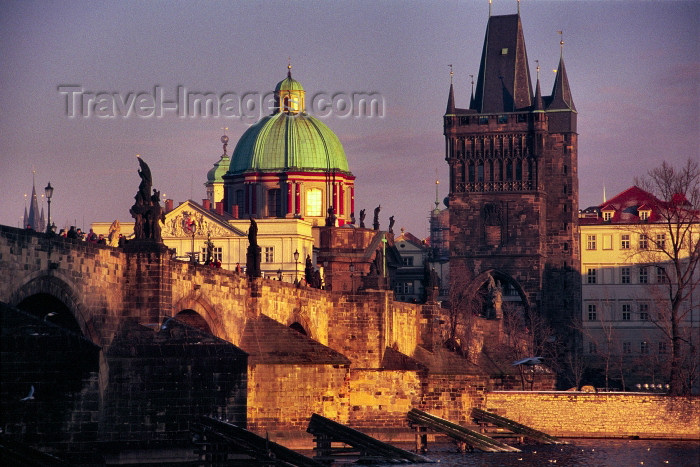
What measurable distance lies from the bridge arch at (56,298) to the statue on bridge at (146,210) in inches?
188

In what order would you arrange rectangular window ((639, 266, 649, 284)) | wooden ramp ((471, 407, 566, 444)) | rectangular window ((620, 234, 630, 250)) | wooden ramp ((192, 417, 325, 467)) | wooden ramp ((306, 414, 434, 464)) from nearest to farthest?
wooden ramp ((192, 417, 325, 467))
wooden ramp ((306, 414, 434, 464))
wooden ramp ((471, 407, 566, 444))
rectangular window ((639, 266, 649, 284))
rectangular window ((620, 234, 630, 250))

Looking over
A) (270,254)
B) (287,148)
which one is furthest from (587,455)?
(287,148)

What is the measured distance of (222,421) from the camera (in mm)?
52719

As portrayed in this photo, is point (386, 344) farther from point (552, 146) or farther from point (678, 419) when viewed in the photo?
point (552, 146)

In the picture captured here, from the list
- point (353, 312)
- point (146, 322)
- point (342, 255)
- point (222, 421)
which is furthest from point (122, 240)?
point (342, 255)

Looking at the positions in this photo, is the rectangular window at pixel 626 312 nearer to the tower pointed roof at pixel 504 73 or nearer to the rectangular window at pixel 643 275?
the rectangular window at pixel 643 275

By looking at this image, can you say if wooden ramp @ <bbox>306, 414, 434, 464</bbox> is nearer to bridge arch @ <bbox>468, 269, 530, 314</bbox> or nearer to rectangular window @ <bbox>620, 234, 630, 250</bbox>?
bridge arch @ <bbox>468, 269, 530, 314</bbox>

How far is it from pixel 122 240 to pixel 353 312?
25861 millimetres

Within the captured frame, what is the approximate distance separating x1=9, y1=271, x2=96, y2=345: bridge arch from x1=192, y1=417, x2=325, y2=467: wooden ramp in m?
4.31

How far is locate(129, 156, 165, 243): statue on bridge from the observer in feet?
178

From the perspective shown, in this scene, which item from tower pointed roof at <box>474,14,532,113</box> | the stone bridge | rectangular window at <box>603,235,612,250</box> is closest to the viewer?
the stone bridge

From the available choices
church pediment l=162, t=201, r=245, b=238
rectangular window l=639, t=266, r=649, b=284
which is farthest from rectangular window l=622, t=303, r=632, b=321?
church pediment l=162, t=201, r=245, b=238

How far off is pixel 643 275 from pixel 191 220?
43248mm

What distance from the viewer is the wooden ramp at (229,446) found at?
52.3 m
